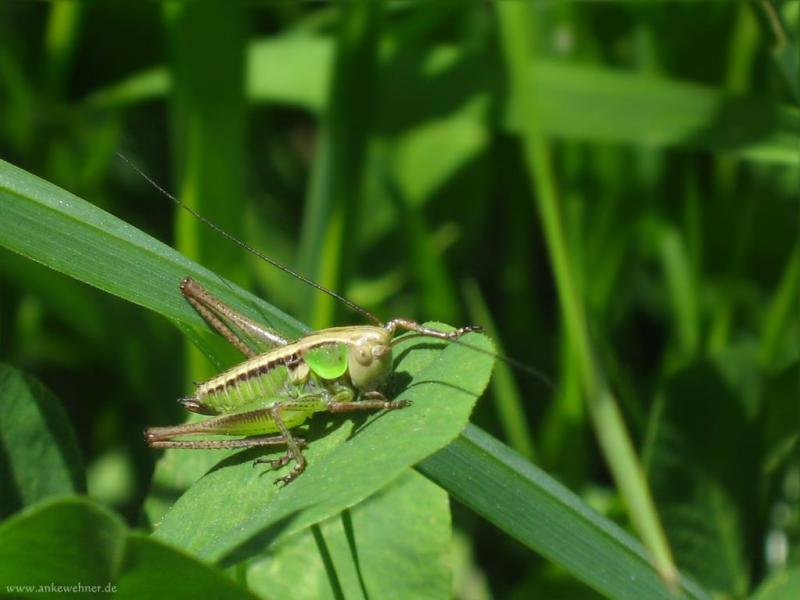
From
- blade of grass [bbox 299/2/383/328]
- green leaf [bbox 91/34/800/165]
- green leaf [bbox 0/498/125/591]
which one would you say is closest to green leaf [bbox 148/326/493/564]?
green leaf [bbox 0/498/125/591]

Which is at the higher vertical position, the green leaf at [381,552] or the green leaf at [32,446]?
the green leaf at [32,446]

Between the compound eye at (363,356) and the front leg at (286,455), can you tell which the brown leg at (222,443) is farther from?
the compound eye at (363,356)

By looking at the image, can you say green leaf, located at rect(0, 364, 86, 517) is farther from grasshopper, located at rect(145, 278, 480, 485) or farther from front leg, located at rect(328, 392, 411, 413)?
front leg, located at rect(328, 392, 411, 413)

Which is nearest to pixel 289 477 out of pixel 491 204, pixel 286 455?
pixel 286 455

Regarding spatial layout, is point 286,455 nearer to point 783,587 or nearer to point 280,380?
point 280,380

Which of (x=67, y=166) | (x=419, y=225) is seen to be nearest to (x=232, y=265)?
(x=419, y=225)

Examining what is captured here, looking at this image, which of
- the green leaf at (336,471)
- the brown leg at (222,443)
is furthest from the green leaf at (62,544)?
the brown leg at (222,443)
